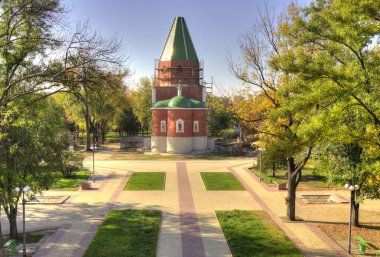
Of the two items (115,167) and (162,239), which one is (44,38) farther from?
(115,167)

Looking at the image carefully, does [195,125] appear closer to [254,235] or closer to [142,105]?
[142,105]

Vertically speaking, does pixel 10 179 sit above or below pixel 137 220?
above

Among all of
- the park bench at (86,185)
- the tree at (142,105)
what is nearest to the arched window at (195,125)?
the tree at (142,105)

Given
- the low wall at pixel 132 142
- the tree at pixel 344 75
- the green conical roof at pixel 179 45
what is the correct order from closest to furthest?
the tree at pixel 344 75 → the green conical roof at pixel 179 45 → the low wall at pixel 132 142

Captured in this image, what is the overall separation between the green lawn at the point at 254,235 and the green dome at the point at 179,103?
25.1 meters

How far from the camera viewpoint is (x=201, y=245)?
1351cm

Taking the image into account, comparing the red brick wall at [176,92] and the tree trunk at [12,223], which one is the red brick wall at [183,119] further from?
the tree trunk at [12,223]

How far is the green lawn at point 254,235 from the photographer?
1282cm

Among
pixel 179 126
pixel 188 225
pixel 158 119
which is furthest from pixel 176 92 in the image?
pixel 188 225

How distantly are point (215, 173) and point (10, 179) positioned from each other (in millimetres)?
19334

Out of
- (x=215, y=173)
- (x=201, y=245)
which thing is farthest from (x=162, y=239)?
(x=215, y=173)

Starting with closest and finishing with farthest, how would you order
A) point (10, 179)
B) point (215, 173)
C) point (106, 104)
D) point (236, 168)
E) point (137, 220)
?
point (10, 179) < point (137, 220) < point (215, 173) < point (236, 168) < point (106, 104)

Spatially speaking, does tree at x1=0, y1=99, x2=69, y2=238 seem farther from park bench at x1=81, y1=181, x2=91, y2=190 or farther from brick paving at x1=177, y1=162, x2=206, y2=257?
park bench at x1=81, y1=181, x2=91, y2=190

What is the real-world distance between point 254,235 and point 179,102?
94.2 feet
